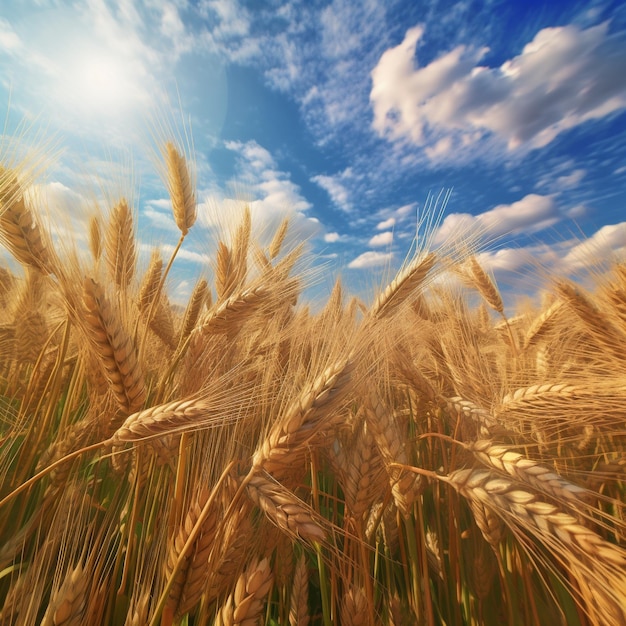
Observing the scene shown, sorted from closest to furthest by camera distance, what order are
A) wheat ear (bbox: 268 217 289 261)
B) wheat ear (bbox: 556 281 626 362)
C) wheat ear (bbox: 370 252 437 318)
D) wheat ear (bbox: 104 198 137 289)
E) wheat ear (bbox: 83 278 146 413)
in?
wheat ear (bbox: 83 278 146 413) < wheat ear (bbox: 556 281 626 362) < wheat ear (bbox: 104 198 137 289) < wheat ear (bbox: 370 252 437 318) < wheat ear (bbox: 268 217 289 261)

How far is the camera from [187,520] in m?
0.95

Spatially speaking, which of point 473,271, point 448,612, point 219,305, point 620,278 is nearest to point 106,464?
Answer: point 219,305

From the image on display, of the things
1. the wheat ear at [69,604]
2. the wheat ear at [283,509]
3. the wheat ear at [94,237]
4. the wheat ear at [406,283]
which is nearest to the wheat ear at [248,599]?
the wheat ear at [283,509]

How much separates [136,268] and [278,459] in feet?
4.74

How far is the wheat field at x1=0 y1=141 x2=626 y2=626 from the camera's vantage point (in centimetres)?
92

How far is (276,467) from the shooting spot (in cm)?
98

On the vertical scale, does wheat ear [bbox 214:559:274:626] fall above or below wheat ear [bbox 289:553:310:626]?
above

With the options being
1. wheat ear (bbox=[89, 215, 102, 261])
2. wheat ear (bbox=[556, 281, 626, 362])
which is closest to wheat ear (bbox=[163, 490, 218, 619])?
wheat ear (bbox=[556, 281, 626, 362])

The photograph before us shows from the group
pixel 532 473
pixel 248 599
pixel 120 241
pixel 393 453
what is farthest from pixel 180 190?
pixel 532 473

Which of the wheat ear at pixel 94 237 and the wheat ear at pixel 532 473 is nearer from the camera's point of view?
the wheat ear at pixel 532 473

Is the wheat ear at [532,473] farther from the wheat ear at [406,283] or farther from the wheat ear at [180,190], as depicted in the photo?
the wheat ear at [180,190]

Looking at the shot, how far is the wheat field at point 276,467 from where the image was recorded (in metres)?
0.92

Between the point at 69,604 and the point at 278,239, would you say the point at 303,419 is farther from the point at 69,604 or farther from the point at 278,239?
the point at 278,239

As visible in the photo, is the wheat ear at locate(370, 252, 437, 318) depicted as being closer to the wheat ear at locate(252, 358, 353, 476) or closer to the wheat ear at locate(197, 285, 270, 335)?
the wheat ear at locate(197, 285, 270, 335)
